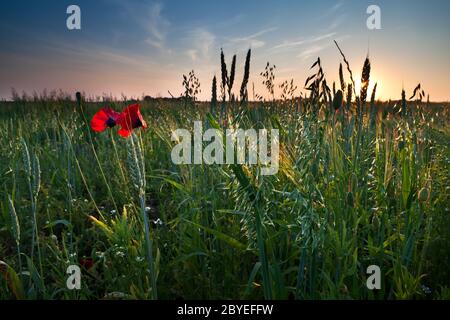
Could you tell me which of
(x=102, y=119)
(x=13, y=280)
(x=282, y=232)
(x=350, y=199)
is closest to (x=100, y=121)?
(x=102, y=119)

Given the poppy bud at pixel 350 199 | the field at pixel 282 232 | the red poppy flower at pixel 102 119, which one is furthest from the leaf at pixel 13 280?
the poppy bud at pixel 350 199

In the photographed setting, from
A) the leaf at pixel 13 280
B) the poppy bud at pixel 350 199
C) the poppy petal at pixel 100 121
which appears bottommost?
the leaf at pixel 13 280

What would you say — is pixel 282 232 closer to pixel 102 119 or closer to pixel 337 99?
pixel 337 99

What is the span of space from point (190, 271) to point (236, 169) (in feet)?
2.78

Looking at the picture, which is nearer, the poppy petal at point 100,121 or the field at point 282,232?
the field at point 282,232

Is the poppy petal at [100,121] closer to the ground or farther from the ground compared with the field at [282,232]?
farther from the ground

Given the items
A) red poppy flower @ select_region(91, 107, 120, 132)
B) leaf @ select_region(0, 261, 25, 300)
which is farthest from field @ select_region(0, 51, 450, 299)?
red poppy flower @ select_region(91, 107, 120, 132)

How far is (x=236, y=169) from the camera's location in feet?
2.60

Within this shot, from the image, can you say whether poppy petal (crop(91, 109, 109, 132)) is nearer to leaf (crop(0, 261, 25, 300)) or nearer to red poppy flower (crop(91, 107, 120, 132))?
red poppy flower (crop(91, 107, 120, 132))

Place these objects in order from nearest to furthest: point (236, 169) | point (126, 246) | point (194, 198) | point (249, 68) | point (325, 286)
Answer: point (236, 169) < point (249, 68) < point (325, 286) < point (126, 246) < point (194, 198)

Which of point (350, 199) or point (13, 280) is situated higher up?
point (350, 199)

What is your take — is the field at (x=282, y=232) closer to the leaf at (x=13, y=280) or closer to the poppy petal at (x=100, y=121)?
the leaf at (x=13, y=280)
